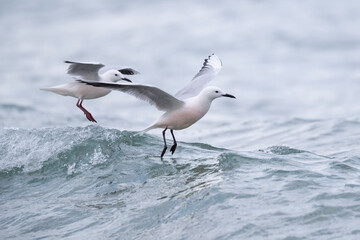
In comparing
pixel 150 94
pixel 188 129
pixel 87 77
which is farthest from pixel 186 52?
pixel 150 94

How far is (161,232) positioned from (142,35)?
707 inches

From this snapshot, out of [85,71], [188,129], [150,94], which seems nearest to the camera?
[150,94]

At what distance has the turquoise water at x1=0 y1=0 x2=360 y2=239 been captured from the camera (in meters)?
7.18

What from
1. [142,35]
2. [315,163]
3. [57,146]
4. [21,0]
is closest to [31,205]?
[57,146]

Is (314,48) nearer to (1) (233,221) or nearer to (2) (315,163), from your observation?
(2) (315,163)

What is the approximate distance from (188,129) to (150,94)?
21.1 ft

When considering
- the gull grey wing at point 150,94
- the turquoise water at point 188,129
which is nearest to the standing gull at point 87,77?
the turquoise water at point 188,129

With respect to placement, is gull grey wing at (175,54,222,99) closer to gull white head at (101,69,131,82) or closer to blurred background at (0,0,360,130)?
gull white head at (101,69,131,82)

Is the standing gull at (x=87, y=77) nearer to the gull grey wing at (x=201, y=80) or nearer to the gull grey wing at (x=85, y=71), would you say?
the gull grey wing at (x=85, y=71)

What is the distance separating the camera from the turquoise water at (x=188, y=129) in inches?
283

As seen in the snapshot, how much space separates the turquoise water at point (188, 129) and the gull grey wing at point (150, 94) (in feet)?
2.59

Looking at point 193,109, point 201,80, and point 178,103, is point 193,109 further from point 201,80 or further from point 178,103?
point 201,80

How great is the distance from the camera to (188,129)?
14922mm

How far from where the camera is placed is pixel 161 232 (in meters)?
6.81
